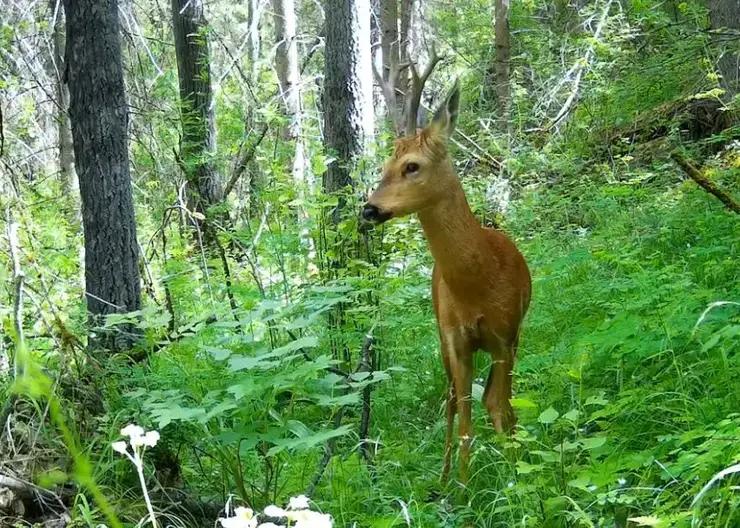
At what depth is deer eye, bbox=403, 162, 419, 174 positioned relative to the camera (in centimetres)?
409

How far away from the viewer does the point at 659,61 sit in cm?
737

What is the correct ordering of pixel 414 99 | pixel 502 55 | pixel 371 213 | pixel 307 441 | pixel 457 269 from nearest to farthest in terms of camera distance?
pixel 307 441 < pixel 371 213 < pixel 457 269 < pixel 414 99 < pixel 502 55

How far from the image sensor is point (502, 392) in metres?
4.10

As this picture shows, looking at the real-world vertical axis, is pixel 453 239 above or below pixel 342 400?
above

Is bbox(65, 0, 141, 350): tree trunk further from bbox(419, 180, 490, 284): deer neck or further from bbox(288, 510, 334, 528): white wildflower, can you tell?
bbox(288, 510, 334, 528): white wildflower

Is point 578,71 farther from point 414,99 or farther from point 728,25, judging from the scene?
point 414,99

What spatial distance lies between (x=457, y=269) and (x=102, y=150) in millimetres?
2508

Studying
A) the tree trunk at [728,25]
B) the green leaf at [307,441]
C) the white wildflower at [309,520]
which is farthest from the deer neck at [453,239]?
the tree trunk at [728,25]

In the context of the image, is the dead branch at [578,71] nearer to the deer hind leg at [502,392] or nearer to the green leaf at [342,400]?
the deer hind leg at [502,392]

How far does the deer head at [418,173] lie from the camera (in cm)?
400

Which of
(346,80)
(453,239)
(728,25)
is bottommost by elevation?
(453,239)

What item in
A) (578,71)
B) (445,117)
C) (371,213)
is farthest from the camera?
(578,71)

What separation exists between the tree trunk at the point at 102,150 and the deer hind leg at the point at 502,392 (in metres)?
2.37

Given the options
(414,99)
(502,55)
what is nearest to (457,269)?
(414,99)
